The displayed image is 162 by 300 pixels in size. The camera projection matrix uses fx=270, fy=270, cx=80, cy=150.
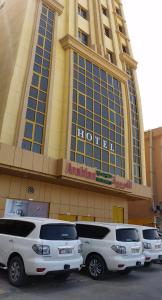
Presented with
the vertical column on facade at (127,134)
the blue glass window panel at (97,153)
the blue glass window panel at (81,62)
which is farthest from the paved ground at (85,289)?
the blue glass window panel at (81,62)

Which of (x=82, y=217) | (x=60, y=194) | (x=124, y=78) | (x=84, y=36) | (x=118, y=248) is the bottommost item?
(x=118, y=248)

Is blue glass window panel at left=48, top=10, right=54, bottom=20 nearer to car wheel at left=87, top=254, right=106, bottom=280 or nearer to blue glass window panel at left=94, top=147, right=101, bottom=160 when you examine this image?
blue glass window panel at left=94, top=147, right=101, bottom=160

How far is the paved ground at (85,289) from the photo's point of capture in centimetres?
695

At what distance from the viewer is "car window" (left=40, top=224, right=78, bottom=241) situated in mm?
7703

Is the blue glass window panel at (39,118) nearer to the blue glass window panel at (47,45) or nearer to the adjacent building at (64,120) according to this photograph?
the adjacent building at (64,120)

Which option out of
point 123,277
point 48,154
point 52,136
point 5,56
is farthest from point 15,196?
point 5,56

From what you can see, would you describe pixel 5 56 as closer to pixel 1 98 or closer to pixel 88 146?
pixel 1 98

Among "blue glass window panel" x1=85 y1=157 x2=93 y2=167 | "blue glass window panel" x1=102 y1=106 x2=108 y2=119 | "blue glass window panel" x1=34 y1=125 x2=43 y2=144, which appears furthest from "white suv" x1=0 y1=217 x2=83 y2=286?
"blue glass window panel" x1=102 y1=106 x2=108 y2=119

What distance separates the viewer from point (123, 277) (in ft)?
32.2

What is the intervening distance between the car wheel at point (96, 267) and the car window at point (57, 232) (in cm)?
156

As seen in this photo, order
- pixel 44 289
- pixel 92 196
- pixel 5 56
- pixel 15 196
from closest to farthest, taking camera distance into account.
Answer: pixel 44 289 < pixel 15 196 < pixel 5 56 < pixel 92 196

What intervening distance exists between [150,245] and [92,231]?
3.00 meters

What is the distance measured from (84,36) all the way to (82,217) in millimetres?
16696

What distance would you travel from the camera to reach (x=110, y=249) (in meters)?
9.08
